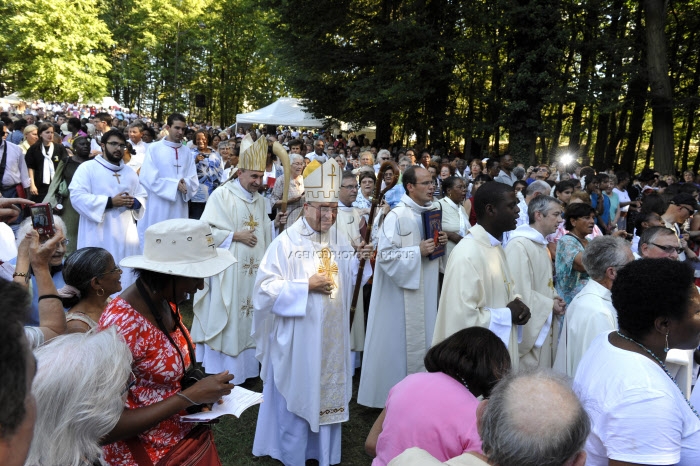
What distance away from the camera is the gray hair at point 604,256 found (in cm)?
383

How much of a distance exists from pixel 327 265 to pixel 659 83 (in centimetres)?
1750

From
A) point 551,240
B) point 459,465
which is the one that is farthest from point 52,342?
point 551,240

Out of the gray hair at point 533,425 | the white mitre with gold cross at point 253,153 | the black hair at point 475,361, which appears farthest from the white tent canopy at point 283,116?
the gray hair at point 533,425

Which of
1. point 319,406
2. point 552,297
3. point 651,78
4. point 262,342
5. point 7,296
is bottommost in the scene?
point 319,406

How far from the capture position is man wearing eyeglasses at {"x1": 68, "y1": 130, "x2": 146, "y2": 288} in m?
6.80

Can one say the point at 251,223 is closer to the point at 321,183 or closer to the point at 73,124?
the point at 321,183

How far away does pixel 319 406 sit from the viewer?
14.5 ft

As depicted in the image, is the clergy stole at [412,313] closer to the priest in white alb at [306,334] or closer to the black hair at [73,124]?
the priest in white alb at [306,334]

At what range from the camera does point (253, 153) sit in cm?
580

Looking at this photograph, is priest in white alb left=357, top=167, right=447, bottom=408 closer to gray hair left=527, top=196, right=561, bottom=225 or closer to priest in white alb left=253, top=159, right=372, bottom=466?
gray hair left=527, top=196, right=561, bottom=225

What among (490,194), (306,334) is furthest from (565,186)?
(306,334)

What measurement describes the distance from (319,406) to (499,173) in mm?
10991

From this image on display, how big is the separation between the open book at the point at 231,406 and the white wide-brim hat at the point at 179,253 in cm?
58

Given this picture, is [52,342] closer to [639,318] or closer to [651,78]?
[639,318]
